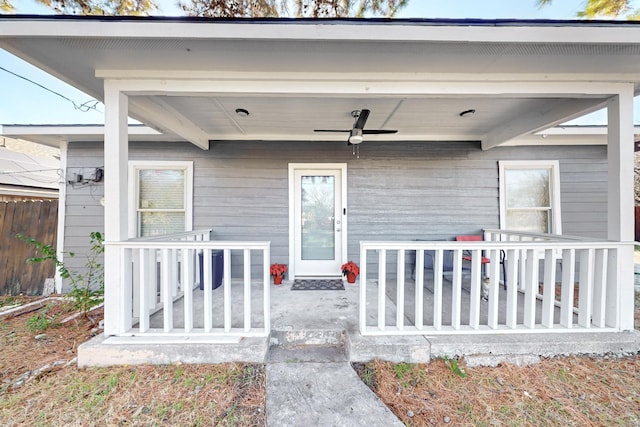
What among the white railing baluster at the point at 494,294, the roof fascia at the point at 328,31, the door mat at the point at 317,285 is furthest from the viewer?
the door mat at the point at 317,285

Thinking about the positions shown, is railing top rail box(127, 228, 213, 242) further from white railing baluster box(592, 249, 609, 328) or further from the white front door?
white railing baluster box(592, 249, 609, 328)

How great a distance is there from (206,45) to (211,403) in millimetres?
2575

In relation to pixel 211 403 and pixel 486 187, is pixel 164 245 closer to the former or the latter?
pixel 211 403

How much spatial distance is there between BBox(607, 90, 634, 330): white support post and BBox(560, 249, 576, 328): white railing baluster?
29 centimetres

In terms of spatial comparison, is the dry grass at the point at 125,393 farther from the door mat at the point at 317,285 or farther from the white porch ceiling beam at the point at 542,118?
the white porch ceiling beam at the point at 542,118

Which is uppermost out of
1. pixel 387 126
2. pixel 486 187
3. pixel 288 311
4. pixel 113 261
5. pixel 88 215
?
pixel 387 126

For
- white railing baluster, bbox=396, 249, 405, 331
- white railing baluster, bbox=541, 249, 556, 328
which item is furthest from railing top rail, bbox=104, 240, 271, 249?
white railing baluster, bbox=541, 249, 556, 328

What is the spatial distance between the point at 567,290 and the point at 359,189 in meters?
2.67

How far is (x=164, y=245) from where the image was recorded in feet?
7.61

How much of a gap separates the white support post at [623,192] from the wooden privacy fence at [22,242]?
723cm

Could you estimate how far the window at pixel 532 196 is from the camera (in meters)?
4.26

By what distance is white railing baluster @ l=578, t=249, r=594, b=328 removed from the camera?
94.5 inches

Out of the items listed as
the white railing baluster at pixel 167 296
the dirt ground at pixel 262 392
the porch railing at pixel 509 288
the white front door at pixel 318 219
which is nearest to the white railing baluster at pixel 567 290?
the porch railing at pixel 509 288

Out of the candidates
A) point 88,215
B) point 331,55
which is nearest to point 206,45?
point 331,55
